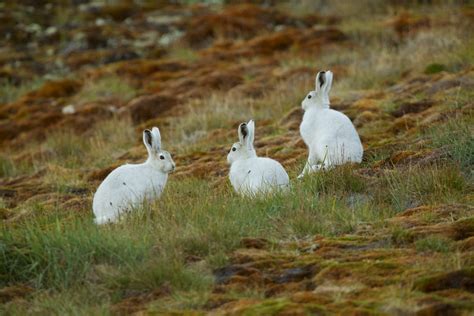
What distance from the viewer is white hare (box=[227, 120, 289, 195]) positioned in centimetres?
977

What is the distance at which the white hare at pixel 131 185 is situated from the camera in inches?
375

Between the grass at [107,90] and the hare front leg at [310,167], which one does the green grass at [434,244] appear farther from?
the grass at [107,90]

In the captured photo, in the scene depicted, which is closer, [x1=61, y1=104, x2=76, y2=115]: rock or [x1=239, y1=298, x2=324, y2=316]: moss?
[x1=239, y1=298, x2=324, y2=316]: moss

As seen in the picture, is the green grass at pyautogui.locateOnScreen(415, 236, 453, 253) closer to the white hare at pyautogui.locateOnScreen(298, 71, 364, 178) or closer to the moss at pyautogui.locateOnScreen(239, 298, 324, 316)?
the moss at pyautogui.locateOnScreen(239, 298, 324, 316)

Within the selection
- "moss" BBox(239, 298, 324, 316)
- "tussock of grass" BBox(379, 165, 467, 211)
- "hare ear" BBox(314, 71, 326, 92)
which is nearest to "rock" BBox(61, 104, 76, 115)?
"hare ear" BBox(314, 71, 326, 92)

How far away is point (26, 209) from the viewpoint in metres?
11.6

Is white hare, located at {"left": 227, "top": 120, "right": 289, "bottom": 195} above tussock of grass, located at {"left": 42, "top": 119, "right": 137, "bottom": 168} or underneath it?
above

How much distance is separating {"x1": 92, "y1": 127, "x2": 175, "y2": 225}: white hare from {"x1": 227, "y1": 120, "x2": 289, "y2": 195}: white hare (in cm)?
84

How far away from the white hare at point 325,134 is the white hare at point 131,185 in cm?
169

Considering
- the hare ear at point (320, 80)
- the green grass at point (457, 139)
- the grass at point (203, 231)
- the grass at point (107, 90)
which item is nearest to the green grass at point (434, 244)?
the grass at point (203, 231)

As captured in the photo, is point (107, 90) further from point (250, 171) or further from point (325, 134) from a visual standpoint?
point (250, 171)

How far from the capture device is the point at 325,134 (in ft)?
36.3

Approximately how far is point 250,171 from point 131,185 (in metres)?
1.42

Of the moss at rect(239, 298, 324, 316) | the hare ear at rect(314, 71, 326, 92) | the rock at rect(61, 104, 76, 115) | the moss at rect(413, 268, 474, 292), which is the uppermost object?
the hare ear at rect(314, 71, 326, 92)
